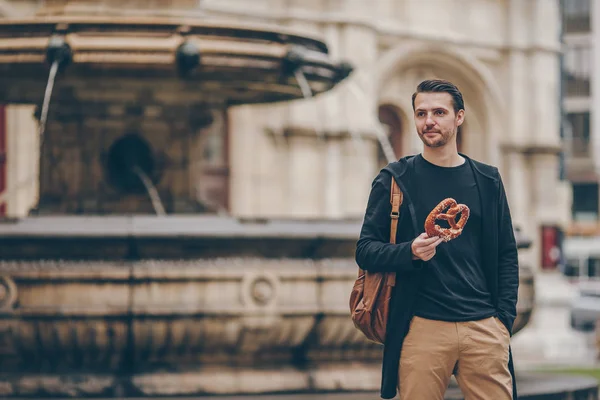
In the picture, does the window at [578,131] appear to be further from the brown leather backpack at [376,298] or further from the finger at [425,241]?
the finger at [425,241]

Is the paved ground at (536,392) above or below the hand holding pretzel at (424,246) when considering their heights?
below

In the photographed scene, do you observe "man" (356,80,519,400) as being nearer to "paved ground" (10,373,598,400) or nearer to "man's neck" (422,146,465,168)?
"man's neck" (422,146,465,168)

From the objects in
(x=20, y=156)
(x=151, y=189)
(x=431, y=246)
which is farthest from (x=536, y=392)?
(x=20, y=156)

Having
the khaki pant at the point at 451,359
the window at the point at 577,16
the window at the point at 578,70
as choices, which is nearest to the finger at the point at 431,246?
the khaki pant at the point at 451,359

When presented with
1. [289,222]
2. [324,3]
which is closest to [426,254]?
[289,222]

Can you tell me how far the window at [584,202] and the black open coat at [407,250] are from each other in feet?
176

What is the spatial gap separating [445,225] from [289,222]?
4.17 meters

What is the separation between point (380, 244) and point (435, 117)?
0.48 metres

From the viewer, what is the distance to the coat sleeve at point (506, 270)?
4.95 m

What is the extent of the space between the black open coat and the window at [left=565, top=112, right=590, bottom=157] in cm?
5034

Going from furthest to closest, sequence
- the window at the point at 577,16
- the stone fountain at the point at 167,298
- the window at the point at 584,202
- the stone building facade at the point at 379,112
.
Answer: the window at the point at 584,202
the window at the point at 577,16
the stone building facade at the point at 379,112
the stone fountain at the point at 167,298

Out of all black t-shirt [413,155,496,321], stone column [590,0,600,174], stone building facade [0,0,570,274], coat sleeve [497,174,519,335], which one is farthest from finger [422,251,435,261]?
stone column [590,0,600,174]

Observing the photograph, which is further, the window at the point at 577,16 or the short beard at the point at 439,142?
the window at the point at 577,16

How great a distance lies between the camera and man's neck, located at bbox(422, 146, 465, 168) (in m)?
4.99
